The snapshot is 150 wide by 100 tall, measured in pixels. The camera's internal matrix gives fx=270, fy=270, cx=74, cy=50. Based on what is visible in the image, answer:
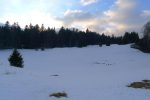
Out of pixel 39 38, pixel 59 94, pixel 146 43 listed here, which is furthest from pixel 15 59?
pixel 39 38

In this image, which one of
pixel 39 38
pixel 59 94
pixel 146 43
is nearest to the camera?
pixel 59 94

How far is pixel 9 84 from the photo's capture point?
19844mm

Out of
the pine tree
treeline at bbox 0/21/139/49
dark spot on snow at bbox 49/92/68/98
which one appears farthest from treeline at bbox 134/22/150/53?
dark spot on snow at bbox 49/92/68/98

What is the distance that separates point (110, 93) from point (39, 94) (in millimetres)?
5445

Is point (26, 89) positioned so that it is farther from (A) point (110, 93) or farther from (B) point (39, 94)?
(A) point (110, 93)

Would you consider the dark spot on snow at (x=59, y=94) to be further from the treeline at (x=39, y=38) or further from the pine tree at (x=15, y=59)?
the treeline at (x=39, y=38)

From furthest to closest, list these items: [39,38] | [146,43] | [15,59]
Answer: [39,38] < [146,43] < [15,59]

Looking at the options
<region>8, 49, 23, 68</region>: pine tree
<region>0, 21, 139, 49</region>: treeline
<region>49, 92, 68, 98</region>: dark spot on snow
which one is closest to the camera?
<region>49, 92, 68, 98</region>: dark spot on snow

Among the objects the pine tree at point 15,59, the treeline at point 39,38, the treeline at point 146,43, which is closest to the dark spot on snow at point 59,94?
the pine tree at point 15,59

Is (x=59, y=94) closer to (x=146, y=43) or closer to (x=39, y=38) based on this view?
(x=146, y=43)

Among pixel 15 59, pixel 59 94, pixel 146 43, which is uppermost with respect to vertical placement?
pixel 146 43

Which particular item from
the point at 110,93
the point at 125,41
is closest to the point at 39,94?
the point at 110,93

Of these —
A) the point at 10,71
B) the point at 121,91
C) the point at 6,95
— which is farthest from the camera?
the point at 10,71

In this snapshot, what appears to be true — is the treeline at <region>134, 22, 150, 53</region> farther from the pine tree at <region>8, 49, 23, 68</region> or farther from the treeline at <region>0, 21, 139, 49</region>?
the pine tree at <region>8, 49, 23, 68</region>
